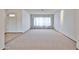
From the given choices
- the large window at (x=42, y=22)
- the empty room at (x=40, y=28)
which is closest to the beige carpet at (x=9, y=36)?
the empty room at (x=40, y=28)

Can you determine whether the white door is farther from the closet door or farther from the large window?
the large window

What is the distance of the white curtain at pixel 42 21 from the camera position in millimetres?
1830

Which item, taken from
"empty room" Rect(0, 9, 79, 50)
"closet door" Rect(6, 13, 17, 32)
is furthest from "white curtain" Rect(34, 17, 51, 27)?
"closet door" Rect(6, 13, 17, 32)

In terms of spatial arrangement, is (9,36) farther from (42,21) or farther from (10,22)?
(42,21)

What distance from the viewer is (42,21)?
1849mm

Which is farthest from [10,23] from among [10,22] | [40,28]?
[40,28]

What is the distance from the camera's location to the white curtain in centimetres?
183

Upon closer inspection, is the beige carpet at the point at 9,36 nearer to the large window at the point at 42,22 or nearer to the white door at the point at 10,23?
the white door at the point at 10,23

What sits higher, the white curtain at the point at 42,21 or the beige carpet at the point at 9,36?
the white curtain at the point at 42,21

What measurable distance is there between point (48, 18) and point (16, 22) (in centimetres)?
53
